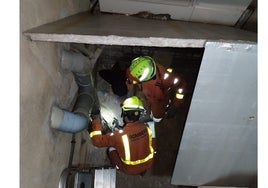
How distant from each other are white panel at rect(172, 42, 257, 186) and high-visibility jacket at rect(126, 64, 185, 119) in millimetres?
1123

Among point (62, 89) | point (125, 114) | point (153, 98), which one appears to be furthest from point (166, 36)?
point (153, 98)

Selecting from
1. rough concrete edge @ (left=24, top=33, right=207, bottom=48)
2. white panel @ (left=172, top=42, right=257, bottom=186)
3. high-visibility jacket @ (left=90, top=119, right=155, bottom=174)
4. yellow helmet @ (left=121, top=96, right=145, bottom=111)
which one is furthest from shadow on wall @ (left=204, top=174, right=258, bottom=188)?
rough concrete edge @ (left=24, top=33, right=207, bottom=48)

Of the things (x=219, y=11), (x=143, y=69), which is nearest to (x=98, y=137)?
(x=143, y=69)

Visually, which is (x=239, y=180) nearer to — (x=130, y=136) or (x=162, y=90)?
(x=130, y=136)

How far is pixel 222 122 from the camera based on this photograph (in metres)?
1.89

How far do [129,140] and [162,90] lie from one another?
0.70m

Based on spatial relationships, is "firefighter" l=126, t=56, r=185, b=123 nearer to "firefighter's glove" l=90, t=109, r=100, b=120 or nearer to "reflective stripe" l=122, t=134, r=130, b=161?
"firefighter's glove" l=90, t=109, r=100, b=120


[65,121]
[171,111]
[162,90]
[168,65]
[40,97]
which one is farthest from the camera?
[168,65]

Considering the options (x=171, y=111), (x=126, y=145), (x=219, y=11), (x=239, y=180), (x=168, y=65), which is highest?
(x=219, y=11)

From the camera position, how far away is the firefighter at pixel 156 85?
2.91 metres

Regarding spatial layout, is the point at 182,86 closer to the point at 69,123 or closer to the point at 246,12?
the point at 246,12

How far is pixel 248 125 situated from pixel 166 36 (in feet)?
2.70

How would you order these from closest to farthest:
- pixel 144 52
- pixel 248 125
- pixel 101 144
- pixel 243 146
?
pixel 248 125, pixel 243 146, pixel 101 144, pixel 144 52
